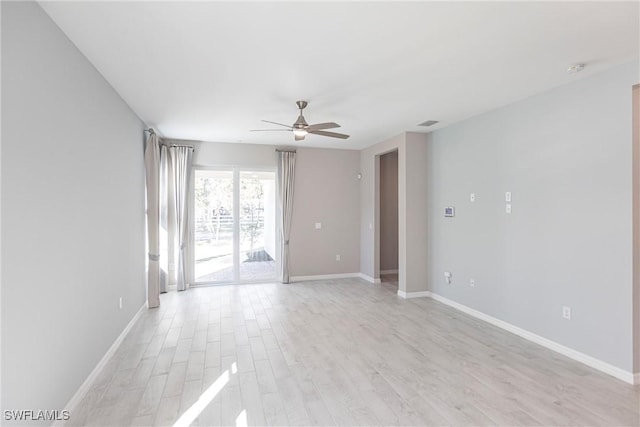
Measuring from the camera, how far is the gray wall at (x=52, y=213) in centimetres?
178

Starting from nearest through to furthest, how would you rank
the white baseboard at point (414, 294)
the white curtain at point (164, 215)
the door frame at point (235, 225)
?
the white baseboard at point (414, 294) → the white curtain at point (164, 215) → the door frame at point (235, 225)

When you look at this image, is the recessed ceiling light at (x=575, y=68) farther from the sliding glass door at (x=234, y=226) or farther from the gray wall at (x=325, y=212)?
the sliding glass door at (x=234, y=226)

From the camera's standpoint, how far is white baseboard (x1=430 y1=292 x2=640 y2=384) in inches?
113

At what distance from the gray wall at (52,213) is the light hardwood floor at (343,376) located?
0.52 metres

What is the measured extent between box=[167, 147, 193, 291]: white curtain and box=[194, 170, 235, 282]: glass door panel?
266 millimetres

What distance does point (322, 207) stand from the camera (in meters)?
7.01

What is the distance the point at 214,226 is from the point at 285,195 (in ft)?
4.90

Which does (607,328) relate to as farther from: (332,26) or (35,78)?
(35,78)

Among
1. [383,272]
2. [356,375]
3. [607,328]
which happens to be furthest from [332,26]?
[383,272]

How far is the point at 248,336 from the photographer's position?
3.86m

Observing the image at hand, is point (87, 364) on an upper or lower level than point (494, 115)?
lower

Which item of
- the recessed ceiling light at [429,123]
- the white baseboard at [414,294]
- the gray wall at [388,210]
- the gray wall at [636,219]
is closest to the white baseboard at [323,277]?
the gray wall at [388,210]

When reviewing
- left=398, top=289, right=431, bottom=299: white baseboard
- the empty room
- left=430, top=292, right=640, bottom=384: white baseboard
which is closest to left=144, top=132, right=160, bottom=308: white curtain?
the empty room

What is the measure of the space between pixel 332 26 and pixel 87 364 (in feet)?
10.7
